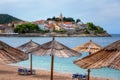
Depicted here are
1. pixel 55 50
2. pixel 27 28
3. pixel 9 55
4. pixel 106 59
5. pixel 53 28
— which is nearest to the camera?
pixel 106 59

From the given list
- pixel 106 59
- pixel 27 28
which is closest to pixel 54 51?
pixel 106 59

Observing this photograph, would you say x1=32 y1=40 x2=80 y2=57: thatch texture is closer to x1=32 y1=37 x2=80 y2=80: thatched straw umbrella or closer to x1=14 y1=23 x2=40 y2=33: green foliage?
x1=32 y1=37 x2=80 y2=80: thatched straw umbrella

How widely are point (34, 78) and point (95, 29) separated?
129m

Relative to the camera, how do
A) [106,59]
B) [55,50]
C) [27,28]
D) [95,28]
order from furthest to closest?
[95,28] → [27,28] → [55,50] → [106,59]

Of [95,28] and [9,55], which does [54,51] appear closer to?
[9,55]

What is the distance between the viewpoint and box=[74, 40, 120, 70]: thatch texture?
6.35 m

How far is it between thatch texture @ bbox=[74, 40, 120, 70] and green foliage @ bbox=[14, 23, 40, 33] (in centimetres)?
11060

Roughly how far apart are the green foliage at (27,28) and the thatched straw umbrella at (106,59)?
11060 cm

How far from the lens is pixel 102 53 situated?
23.1 feet

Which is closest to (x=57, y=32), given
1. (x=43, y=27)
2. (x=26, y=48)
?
(x=43, y=27)

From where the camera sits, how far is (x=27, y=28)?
12012cm

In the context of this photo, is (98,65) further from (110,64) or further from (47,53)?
(47,53)

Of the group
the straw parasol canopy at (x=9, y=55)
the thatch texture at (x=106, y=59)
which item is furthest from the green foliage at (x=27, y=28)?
the thatch texture at (x=106, y=59)

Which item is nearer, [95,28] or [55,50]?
[55,50]
